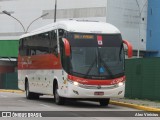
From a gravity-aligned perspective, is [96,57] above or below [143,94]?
above

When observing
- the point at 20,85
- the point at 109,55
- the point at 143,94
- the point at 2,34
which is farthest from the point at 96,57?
the point at 2,34

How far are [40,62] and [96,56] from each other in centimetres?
522

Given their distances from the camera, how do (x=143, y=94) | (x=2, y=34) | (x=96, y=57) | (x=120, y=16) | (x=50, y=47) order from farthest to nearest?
(x=2, y=34), (x=120, y=16), (x=143, y=94), (x=50, y=47), (x=96, y=57)

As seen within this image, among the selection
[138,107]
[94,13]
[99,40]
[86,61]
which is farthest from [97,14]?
[138,107]

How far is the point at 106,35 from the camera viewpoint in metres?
21.3

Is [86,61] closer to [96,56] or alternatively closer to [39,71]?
[96,56]

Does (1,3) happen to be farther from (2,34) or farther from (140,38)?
(140,38)

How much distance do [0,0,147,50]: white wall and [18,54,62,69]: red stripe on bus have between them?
2259 inches

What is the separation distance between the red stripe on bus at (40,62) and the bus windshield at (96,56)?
129 centimetres

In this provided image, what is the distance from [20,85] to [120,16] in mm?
58556

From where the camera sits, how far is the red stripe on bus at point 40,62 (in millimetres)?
22237

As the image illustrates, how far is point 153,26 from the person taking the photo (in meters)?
89.8

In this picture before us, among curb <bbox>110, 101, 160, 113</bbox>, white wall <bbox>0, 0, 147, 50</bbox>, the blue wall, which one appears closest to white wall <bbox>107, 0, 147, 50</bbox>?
white wall <bbox>0, 0, 147, 50</bbox>

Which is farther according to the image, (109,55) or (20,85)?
(20,85)
